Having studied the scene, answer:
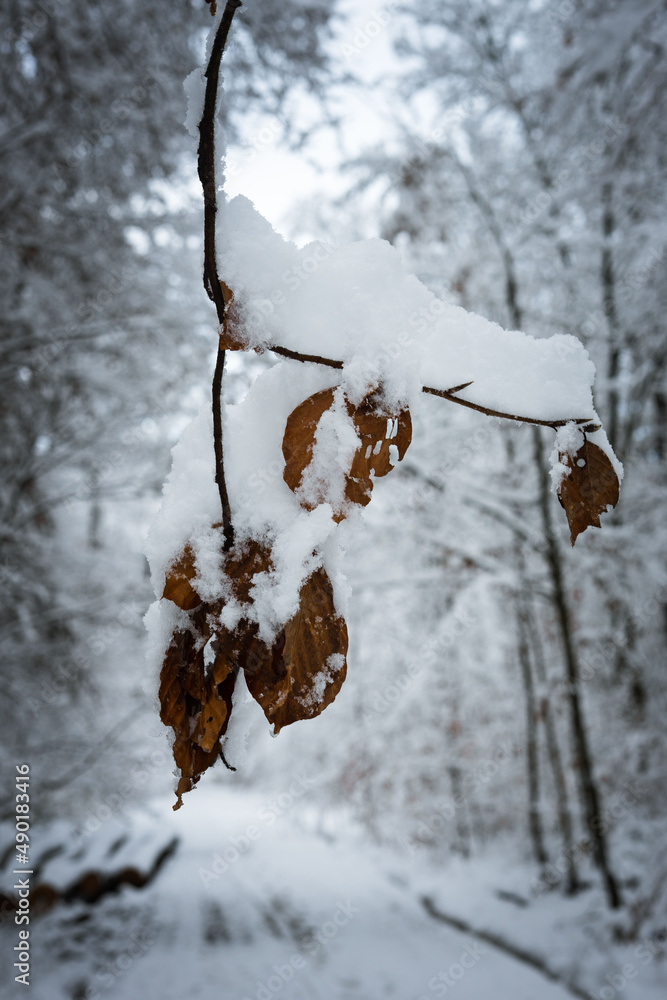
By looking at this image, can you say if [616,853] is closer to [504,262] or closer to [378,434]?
[504,262]

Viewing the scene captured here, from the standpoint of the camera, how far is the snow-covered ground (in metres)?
4.55

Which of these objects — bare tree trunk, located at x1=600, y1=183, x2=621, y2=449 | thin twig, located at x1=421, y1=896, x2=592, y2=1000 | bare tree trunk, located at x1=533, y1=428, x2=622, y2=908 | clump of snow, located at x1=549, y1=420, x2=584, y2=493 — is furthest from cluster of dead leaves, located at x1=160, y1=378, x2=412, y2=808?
thin twig, located at x1=421, y1=896, x2=592, y2=1000

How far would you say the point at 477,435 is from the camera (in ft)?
15.4

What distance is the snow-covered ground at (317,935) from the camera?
455 centimetres

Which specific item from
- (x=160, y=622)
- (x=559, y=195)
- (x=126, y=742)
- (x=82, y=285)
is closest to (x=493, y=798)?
(x=126, y=742)

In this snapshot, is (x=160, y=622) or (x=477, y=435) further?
(x=477, y=435)

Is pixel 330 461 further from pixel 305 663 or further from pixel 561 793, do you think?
pixel 561 793

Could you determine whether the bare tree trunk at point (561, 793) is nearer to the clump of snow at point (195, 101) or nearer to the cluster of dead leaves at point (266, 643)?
the cluster of dead leaves at point (266, 643)

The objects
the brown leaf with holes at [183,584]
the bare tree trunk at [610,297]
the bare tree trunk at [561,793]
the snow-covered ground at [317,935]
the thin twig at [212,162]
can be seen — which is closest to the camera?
the thin twig at [212,162]

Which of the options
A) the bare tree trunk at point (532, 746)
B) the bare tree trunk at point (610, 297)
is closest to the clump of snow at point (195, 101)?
the bare tree trunk at point (610, 297)

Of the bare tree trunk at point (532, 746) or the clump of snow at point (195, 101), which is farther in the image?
the bare tree trunk at point (532, 746)

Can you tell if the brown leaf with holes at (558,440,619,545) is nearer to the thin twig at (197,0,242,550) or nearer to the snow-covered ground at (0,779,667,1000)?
the thin twig at (197,0,242,550)

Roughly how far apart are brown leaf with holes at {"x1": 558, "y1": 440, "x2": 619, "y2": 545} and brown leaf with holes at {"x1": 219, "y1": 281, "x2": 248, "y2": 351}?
14.0 inches

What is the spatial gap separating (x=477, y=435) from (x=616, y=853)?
455cm
